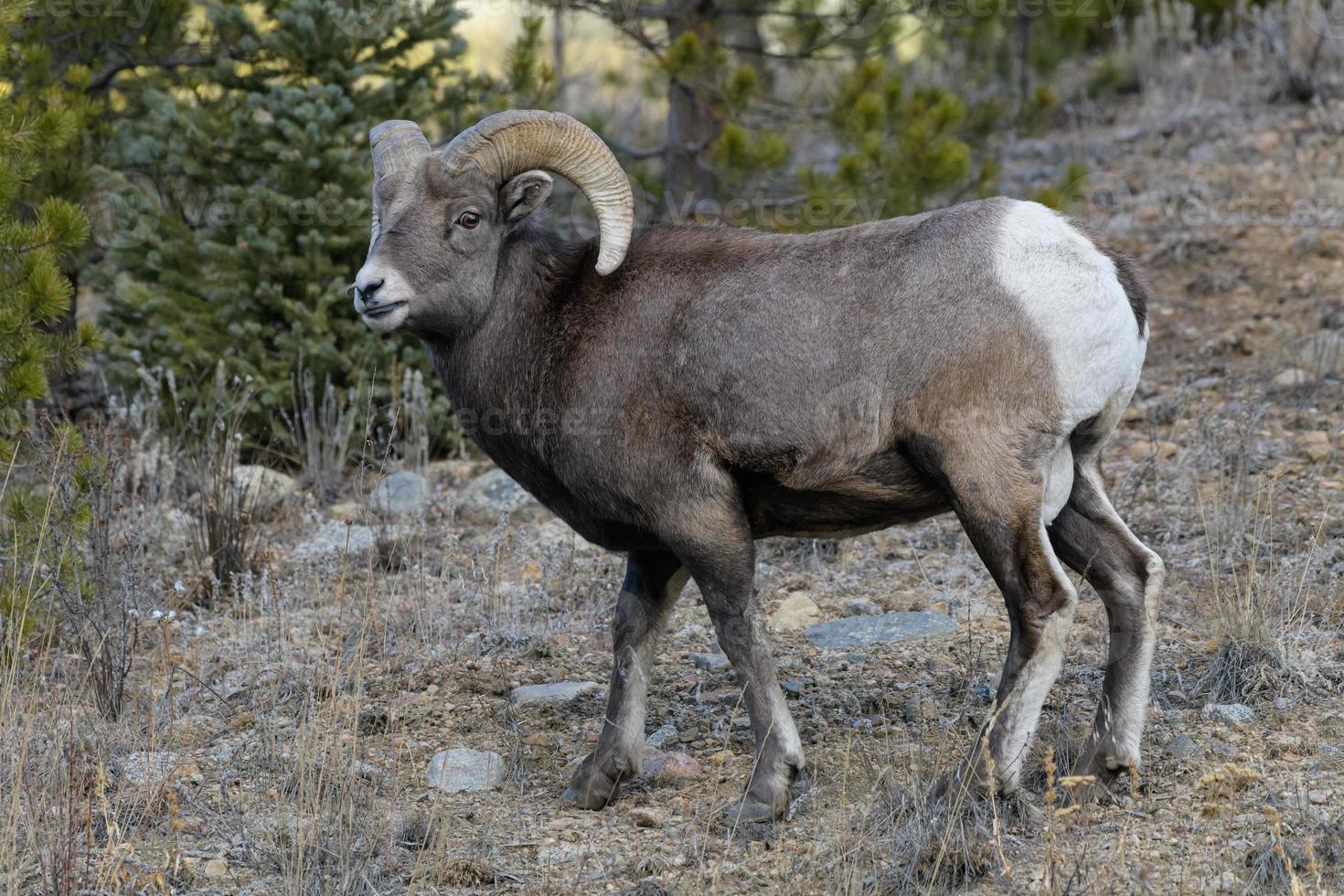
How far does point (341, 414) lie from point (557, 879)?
18.2 feet

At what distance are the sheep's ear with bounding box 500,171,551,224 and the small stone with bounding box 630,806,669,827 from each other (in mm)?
2175

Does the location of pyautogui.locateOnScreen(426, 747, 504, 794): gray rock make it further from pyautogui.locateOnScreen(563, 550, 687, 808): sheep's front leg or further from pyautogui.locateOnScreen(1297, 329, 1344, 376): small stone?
pyautogui.locateOnScreen(1297, 329, 1344, 376): small stone

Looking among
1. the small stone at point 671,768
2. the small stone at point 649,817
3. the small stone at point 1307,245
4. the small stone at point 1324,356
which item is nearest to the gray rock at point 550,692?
the small stone at point 671,768

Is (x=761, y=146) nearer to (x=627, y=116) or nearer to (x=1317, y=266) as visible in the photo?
(x=1317, y=266)

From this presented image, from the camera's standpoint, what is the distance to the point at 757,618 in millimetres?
5016

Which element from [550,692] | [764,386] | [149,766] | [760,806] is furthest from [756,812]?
[149,766]

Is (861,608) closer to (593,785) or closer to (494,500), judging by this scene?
(593,785)

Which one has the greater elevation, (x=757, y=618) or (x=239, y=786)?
(x=757, y=618)

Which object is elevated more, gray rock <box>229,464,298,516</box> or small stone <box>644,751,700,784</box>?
small stone <box>644,751,700,784</box>

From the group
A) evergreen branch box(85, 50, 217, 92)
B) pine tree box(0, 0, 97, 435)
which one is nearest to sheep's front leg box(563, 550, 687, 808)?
pine tree box(0, 0, 97, 435)

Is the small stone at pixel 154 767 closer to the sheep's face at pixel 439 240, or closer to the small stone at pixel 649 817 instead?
the small stone at pixel 649 817

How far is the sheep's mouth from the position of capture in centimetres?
509

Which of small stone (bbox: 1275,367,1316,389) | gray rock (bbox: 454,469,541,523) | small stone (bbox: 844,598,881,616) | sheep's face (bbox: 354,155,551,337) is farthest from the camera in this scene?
small stone (bbox: 1275,367,1316,389)

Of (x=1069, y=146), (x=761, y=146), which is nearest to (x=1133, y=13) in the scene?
(x=1069, y=146)
